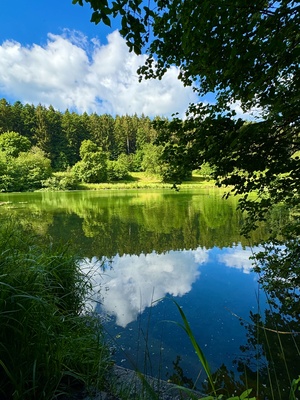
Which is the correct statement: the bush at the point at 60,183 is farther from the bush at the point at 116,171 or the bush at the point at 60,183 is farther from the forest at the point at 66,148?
the bush at the point at 116,171

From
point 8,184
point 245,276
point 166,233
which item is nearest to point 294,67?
point 245,276

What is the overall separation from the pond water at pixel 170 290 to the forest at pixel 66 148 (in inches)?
1188

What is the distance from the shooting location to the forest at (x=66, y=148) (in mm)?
42000

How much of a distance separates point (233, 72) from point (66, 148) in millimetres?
66142

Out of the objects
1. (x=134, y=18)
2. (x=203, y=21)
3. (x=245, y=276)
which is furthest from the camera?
(x=245, y=276)

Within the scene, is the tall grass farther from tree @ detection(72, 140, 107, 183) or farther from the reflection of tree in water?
tree @ detection(72, 140, 107, 183)

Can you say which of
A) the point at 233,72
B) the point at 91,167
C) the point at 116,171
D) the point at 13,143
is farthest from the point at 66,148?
the point at 233,72

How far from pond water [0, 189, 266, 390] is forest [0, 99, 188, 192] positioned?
30173 millimetres

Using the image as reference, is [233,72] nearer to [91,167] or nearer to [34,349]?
[34,349]

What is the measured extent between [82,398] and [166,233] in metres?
9.20

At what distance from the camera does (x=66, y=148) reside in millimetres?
63719

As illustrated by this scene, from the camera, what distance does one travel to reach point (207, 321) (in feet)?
13.0

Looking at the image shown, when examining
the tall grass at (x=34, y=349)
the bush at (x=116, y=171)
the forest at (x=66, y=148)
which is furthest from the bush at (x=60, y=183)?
the tall grass at (x=34, y=349)

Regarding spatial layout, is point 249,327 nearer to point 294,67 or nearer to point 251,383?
point 251,383
